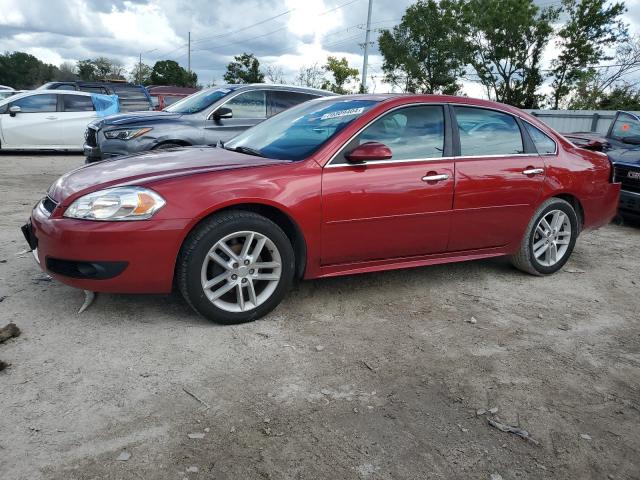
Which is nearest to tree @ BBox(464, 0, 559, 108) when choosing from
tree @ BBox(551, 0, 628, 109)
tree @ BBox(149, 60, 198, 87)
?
tree @ BBox(551, 0, 628, 109)

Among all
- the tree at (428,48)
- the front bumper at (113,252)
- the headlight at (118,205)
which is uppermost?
the tree at (428,48)

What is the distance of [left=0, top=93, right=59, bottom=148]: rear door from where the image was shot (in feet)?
40.4

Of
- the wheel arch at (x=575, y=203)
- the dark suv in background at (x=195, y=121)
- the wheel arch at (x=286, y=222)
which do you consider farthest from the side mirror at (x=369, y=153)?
the dark suv in background at (x=195, y=121)

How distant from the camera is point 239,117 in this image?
806cm

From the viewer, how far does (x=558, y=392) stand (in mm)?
2969

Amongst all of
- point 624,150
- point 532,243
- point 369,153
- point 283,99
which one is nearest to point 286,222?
point 369,153

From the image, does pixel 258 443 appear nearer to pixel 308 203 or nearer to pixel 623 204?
pixel 308 203

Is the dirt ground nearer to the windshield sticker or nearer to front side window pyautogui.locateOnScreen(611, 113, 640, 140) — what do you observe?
the windshield sticker

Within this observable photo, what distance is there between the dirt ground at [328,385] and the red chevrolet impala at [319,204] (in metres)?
0.34

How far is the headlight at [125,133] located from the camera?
7.57 meters

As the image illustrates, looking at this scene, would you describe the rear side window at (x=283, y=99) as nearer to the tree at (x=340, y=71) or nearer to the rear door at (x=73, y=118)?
the rear door at (x=73, y=118)

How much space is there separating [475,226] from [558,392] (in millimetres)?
1697

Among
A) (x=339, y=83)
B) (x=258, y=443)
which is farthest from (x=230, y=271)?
(x=339, y=83)

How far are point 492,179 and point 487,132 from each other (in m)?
0.43
